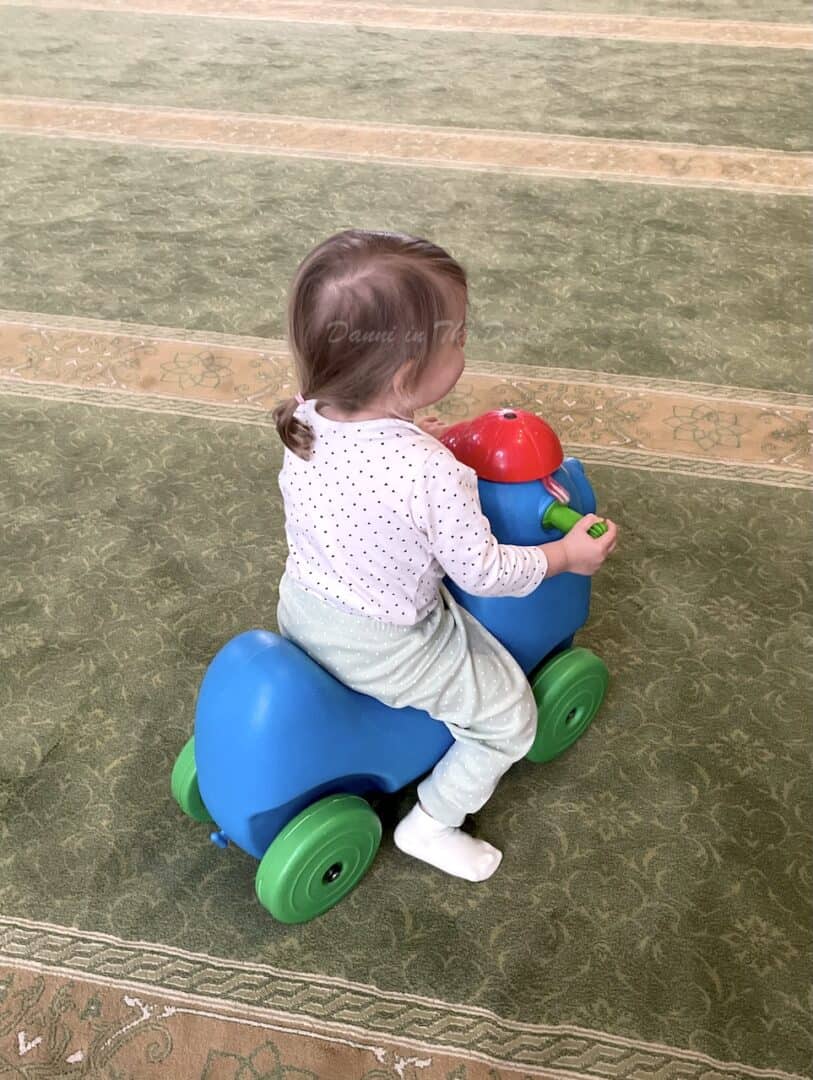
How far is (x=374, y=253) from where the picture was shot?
1.05 m

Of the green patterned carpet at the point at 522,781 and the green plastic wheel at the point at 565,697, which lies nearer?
the green patterned carpet at the point at 522,781

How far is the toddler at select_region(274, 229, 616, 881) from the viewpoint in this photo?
3.50 feet

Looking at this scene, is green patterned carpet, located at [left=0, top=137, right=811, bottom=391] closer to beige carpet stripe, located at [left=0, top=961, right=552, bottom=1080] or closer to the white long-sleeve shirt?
the white long-sleeve shirt

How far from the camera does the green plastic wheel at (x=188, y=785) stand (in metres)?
1.40

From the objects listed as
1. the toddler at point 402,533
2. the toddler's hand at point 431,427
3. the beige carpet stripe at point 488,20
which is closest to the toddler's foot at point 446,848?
the toddler at point 402,533

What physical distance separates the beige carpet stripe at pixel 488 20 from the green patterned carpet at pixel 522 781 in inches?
113

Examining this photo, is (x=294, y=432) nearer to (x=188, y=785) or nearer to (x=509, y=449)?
(x=509, y=449)

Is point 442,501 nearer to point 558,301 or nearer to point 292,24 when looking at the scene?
point 558,301

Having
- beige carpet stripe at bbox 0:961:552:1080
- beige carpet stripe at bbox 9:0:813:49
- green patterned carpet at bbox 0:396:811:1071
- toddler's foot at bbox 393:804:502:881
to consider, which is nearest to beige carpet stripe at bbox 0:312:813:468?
green patterned carpet at bbox 0:396:811:1071

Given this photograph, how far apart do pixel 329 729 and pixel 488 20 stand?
3.95m

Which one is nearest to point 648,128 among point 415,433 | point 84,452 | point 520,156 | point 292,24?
point 520,156

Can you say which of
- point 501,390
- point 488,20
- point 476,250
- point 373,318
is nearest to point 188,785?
point 373,318

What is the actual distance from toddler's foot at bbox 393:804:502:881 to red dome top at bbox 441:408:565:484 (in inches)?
19.0

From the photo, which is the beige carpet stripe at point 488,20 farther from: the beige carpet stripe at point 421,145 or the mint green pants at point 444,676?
Result: the mint green pants at point 444,676
